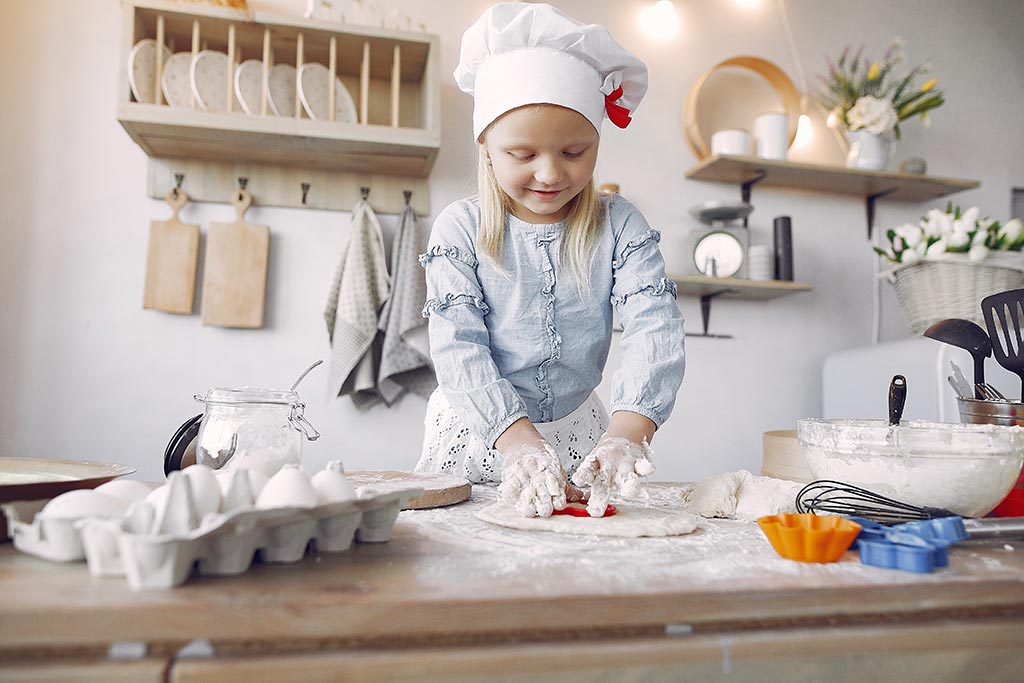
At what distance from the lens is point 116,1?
80.8 inches

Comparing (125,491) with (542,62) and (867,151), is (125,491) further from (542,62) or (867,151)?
(867,151)

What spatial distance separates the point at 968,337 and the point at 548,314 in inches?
23.5

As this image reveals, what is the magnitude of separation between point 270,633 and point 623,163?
7.09 ft

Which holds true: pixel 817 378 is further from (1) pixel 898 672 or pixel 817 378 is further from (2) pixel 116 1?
(2) pixel 116 1

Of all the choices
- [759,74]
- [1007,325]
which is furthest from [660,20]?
[1007,325]

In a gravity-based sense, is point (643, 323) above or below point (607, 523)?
above

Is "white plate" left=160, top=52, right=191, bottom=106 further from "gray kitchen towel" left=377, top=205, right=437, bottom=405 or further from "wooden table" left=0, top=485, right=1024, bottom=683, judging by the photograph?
"wooden table" left=0, top=485, right=1024, bottom=683

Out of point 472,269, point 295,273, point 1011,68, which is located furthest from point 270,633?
point 1011,68

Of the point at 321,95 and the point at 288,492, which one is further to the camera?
the point at 321,95

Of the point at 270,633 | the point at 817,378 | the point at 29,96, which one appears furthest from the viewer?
the point at 817,378

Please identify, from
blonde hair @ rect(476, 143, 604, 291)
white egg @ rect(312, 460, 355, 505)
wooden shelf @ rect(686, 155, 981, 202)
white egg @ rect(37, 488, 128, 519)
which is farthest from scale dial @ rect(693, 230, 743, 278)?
white egg @ rect(37, 488, 128, 519)

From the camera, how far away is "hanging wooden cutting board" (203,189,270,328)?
2.03m

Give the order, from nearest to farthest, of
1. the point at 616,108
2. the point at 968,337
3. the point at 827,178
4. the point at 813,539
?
1. the point at 813,539
2. the point at 968,337
3. the point at 616,108
4. the point at 827,178

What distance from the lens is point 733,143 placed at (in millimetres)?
2314
